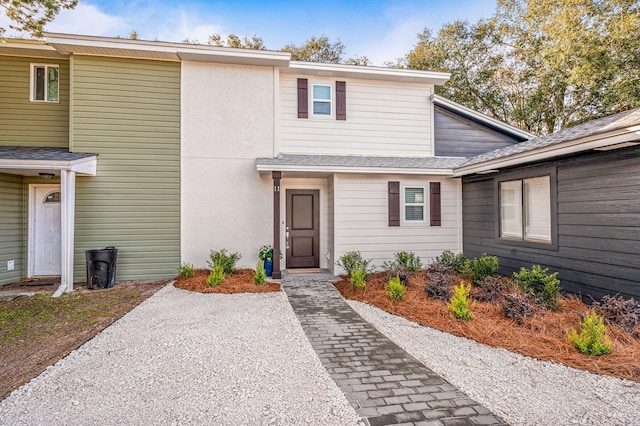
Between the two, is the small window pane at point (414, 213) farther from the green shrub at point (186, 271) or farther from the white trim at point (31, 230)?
the white trim at point (31, 230)

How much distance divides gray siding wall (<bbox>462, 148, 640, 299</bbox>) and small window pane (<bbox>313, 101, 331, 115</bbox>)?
17.3 feet

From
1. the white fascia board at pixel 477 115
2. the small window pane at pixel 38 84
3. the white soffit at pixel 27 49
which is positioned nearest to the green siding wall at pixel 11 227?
the small window pane at pixel 38 84

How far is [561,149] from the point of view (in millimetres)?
5164

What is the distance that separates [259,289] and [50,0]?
7.04m

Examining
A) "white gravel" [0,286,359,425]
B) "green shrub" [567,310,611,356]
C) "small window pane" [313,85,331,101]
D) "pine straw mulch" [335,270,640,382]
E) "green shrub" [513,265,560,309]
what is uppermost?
"small window pane" [313,85,331,101]

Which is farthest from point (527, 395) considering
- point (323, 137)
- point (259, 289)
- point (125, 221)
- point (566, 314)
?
point (125, 221)

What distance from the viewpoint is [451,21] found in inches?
648

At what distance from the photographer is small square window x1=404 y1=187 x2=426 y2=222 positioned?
27.2 feet

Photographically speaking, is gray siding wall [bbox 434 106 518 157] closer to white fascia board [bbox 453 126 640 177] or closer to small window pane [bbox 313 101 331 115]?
white fascia board [bbox 453 126 640 177]

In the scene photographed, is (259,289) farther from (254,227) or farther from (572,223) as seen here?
(572,223)

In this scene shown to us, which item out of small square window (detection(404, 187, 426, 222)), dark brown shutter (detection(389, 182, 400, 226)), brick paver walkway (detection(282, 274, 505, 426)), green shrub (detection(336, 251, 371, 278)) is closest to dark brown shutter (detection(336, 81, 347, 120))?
dark brown shutter (detection(389, 182, 400, 226))

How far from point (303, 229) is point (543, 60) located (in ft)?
45.5

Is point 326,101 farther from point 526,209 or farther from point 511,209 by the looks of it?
point 526,209

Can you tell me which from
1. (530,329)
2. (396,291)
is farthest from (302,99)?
(530,329)
